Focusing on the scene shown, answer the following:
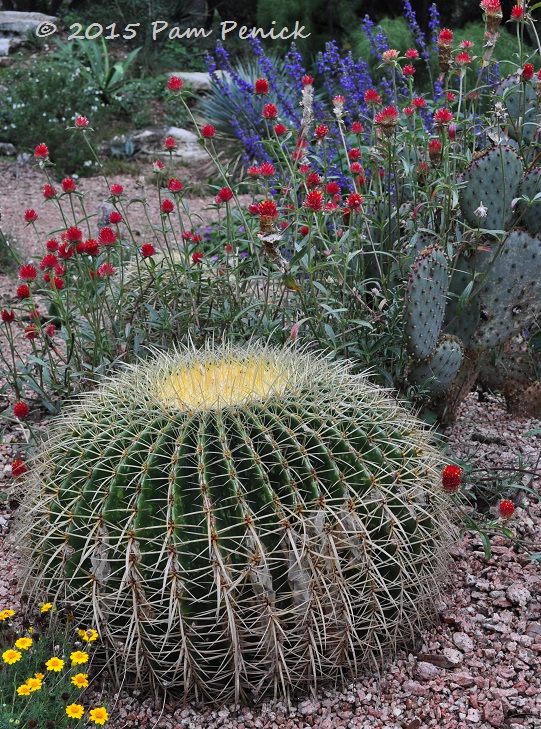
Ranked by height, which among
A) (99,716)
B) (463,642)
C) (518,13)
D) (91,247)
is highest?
(518,13)

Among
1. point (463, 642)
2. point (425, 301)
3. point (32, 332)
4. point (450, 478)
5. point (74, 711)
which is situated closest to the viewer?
point (74, 711)

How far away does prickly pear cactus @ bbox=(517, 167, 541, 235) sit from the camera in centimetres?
341

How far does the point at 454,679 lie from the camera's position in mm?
2473

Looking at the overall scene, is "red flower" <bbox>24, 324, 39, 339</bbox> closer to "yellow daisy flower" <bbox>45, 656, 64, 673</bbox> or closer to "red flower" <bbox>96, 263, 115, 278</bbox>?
"red flower" <bbox>96, 263, 115, 278</bbox>

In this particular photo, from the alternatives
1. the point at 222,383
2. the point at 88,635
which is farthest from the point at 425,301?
the point at 88,635

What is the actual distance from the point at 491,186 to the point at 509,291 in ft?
1.42

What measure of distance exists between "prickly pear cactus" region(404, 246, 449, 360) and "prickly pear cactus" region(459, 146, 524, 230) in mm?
283

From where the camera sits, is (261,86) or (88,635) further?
(261,86)

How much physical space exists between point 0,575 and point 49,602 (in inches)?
21.6

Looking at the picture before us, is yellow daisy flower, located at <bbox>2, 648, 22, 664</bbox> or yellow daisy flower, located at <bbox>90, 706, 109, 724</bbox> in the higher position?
yellow daisy flower, located at <bbox>2, 648, 22, 664</bbox>

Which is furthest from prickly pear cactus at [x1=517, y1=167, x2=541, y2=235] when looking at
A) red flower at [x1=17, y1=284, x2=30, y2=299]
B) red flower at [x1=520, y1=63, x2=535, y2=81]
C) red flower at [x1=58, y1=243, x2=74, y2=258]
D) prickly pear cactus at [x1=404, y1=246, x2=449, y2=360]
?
red flower at [x1=17, y1=284, x2=30, y2=299]

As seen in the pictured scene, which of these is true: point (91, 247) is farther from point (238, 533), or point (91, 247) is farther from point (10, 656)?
point (10, 656)

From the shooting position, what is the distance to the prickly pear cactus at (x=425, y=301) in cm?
306

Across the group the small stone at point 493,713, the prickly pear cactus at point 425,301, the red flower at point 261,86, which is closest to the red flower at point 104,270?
the red flower at point 261,86
